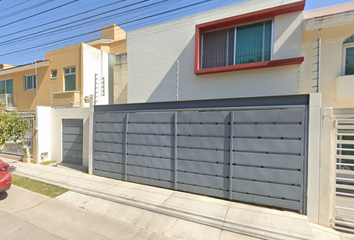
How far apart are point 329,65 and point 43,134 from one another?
38.8 feet

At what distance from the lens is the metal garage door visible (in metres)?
7.22

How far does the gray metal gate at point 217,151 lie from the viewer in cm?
366

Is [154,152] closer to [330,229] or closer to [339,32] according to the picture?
[330,229]

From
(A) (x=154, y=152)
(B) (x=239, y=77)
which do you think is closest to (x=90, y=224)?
(A) (x=154, y=152)

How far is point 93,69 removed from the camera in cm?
1088

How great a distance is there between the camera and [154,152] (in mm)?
5047

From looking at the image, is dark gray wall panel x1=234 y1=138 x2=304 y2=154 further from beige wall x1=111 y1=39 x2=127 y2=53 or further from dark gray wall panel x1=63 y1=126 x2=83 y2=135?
beige wall x1=111 y1=39 x2=127 y2=53

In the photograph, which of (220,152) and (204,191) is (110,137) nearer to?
(204,191)

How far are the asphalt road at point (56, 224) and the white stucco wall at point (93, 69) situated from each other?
6.92 metres

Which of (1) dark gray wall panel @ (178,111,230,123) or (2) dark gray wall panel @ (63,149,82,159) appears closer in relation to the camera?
(1) dark gray wall panel @ (178,111,230,123)

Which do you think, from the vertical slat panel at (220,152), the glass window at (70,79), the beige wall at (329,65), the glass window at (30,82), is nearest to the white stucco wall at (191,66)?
the beige wall at (329,65)

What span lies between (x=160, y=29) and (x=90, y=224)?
7678 mm

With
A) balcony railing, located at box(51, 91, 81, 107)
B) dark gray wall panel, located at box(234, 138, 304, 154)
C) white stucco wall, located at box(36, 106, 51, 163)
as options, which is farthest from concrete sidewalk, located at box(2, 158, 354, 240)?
balcony railing, located at box(51, 91, 81, 107)

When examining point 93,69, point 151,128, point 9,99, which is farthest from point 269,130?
point 9,99
